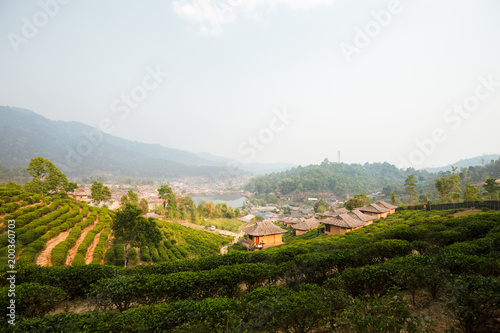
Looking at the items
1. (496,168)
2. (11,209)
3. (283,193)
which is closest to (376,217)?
(11,209)

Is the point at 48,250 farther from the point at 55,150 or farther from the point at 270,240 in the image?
the point at 55,150

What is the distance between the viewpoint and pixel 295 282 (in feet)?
18.2

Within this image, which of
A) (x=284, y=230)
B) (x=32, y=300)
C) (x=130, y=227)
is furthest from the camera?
(x=284, y=230)

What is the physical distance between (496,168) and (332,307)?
91714mm

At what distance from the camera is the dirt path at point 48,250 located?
9.77 m

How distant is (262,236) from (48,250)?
13.9m

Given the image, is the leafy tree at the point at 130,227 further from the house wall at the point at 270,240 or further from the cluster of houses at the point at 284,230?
the house wall at the point at 270,240

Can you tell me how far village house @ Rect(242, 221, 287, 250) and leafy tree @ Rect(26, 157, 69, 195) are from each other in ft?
76.9

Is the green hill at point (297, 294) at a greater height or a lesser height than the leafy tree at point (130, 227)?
greater

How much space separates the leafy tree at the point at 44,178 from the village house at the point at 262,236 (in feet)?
76.9

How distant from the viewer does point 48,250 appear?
1070 centimetres

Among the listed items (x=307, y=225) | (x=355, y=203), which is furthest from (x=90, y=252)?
(x=355, y=203)

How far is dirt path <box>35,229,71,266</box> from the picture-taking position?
9.77 meters

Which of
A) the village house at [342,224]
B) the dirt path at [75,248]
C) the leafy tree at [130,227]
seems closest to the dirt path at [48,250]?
the dirt path at [75,248]
